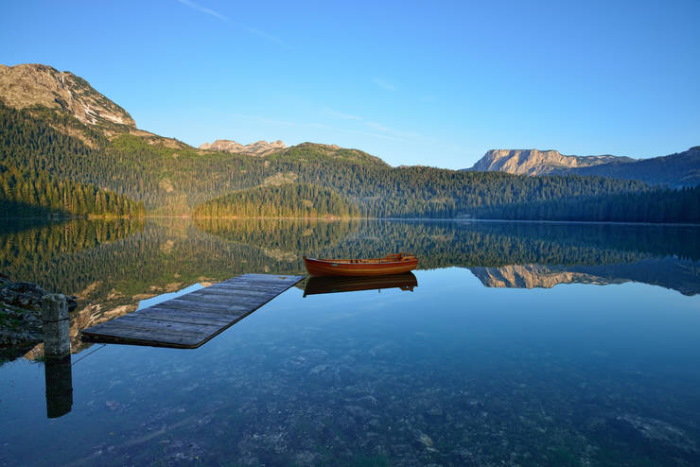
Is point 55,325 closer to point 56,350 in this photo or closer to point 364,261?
point 56,350

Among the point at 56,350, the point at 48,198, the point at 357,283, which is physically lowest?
the point at 357,283

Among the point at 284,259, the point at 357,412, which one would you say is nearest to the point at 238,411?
the point at 357,412

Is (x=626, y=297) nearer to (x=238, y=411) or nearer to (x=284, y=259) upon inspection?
(x=238, y=411)

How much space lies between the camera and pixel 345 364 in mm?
12859

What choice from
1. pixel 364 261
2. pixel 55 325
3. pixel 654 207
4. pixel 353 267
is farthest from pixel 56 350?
pixel 654 207

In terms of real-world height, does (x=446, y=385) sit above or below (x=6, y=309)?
below

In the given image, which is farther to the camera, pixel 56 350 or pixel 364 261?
pixel 364 261

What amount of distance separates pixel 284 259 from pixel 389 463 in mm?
35793

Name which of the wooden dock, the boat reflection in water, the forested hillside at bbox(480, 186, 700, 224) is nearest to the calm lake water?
the wooden dock

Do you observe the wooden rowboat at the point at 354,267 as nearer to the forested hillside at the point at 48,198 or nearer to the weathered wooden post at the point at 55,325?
the weathered wooden post at the point at 55,325

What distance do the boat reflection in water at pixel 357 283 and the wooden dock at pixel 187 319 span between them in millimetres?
3488

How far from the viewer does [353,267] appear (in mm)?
30328

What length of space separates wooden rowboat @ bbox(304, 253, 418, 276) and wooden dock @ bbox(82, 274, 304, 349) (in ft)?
19.7

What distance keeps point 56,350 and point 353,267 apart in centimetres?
2083
